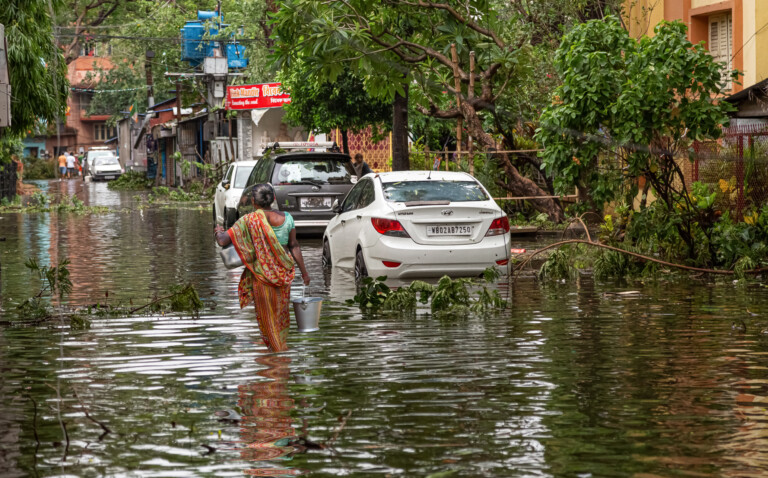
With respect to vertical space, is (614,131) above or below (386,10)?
below

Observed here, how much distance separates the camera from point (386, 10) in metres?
22.9

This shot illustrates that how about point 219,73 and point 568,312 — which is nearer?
point 568,312

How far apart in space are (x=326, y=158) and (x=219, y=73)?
32.4m

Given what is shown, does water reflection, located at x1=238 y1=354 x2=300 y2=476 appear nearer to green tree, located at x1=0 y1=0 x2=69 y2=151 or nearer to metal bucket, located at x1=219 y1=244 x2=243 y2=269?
metal bucket, located at x1=219 y1=244 x2=243 y2=269

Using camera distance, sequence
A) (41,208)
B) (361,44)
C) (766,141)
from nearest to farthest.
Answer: (766,141), (361,44), (41,208)

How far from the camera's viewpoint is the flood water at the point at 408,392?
664 cm

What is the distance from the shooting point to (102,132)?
111750mm

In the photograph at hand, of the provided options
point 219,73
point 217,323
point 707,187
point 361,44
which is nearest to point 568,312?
point 217,323

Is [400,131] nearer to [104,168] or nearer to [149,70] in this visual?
[149,70]

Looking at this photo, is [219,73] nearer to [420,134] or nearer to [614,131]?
[420,134]

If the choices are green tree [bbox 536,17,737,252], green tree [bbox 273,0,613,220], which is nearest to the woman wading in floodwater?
green tree [bbox 536,17,737,252]

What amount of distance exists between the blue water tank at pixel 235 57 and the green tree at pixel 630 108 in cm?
4048

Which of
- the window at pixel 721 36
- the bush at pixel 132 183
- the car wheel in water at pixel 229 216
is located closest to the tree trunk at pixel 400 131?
the car wheel in water at pixel 229 216

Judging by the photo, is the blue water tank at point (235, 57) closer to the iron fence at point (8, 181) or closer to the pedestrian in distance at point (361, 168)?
the iron fence at point (8, 181)
